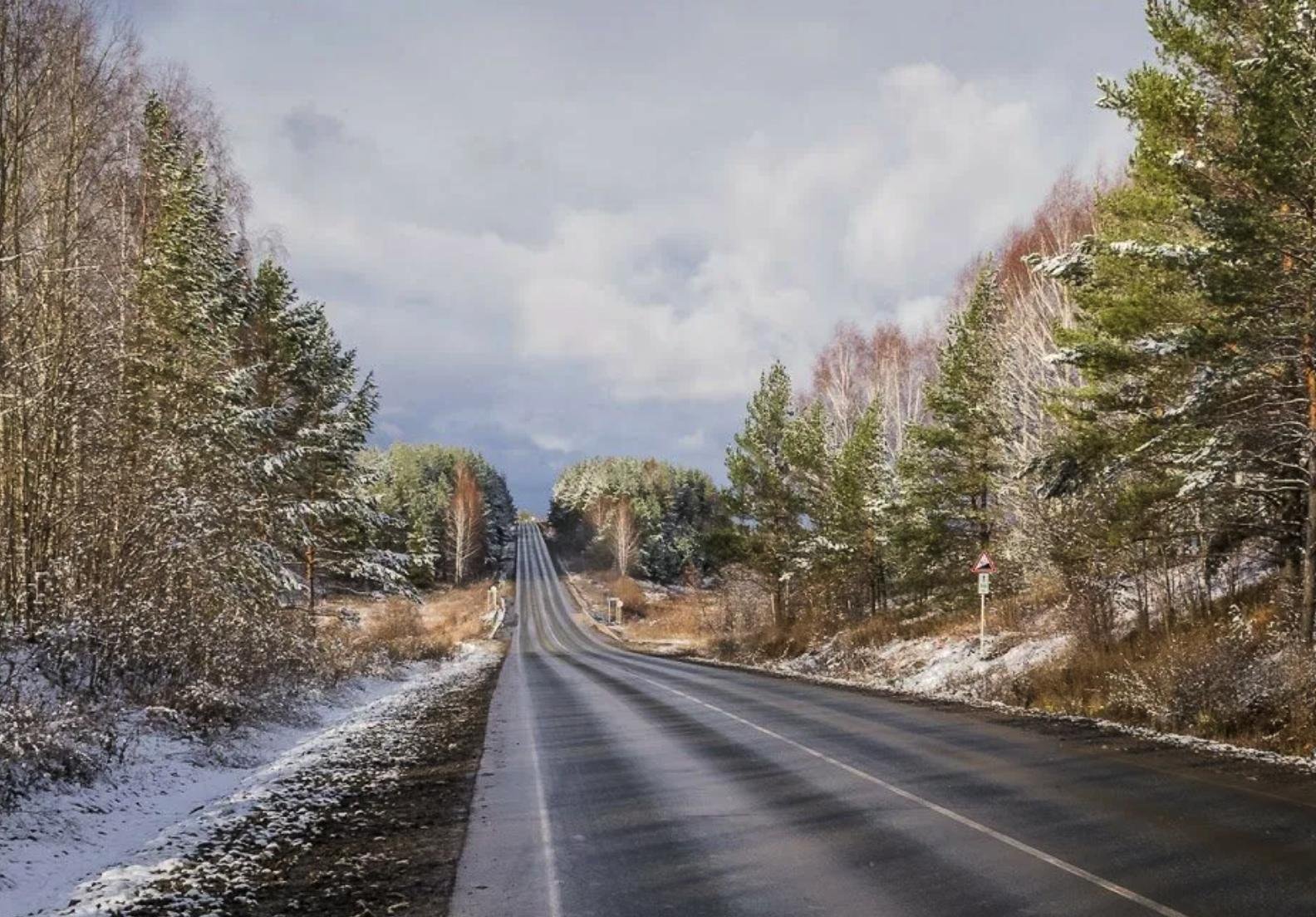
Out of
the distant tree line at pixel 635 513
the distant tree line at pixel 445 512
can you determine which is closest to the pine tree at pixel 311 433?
the distant tree line at pixel 445 512

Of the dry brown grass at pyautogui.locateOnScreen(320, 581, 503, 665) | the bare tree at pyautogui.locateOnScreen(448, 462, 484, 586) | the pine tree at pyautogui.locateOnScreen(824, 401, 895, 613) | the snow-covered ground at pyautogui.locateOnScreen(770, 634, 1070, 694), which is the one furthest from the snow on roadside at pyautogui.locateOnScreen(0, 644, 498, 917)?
the bare tree at pyautogui.locateOnScreen(448, 462, 484, 586)

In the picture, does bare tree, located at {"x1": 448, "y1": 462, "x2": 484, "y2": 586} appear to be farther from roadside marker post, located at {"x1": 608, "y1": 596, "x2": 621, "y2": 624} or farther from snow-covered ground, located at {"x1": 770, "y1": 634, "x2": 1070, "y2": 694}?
snow-covered ground, located at {"x1": 770, "y1": 634, "x2": 1070, "y2": 694}

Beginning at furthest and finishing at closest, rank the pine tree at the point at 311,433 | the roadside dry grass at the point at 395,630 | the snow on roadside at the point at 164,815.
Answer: the roadside dry grass at the point at 395,630
the pine tree at the point at 311,433
the snow on roadside at the point at 164,815

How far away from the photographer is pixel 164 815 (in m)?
8.69

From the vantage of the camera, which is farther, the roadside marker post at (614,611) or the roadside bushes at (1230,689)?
the roadside marker post at (614,611)

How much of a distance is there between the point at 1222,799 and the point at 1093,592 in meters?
11.1

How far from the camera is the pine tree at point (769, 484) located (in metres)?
38.8

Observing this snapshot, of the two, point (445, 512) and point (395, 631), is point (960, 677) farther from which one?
point (445, 512)

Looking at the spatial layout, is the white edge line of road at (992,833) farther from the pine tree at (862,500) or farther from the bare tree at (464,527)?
the bare tree at (464,527)

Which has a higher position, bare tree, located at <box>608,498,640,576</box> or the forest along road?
bare tree, located at <box>608,498,640,576</box>

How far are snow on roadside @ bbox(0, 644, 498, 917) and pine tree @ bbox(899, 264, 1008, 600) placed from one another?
19.5m

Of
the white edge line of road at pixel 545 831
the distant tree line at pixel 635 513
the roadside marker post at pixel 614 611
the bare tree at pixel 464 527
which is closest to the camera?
the white edge line of road at pixel 545 831

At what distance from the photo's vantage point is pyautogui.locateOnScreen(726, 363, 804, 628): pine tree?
38.8m

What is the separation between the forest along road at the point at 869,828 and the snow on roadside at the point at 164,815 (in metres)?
1.96
